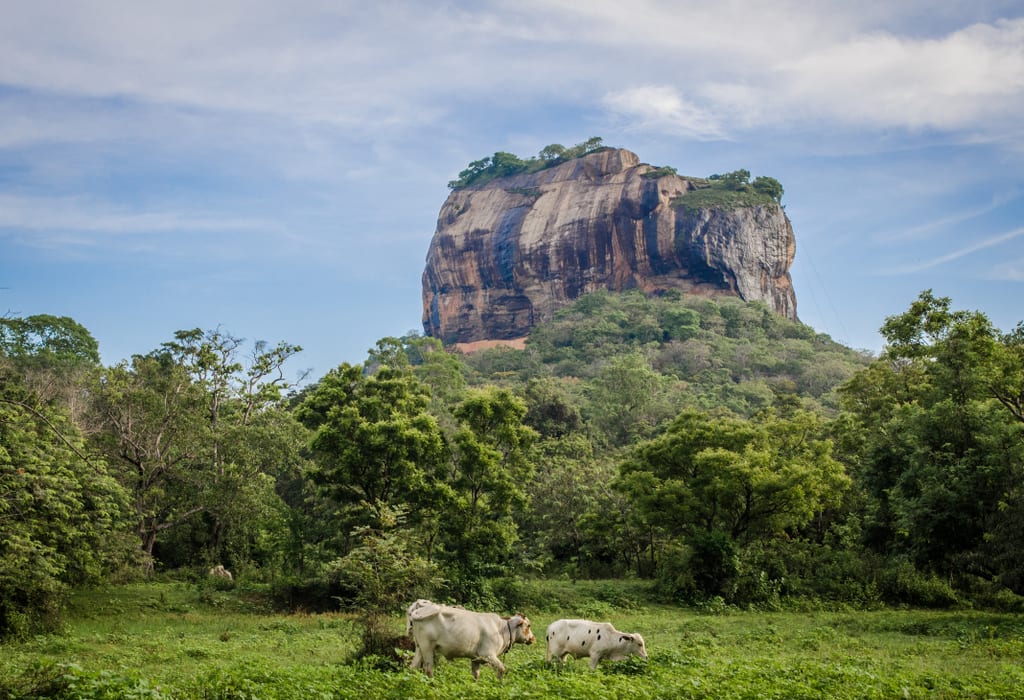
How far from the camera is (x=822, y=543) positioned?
28562mm

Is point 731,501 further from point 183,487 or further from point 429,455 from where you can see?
point 183,487

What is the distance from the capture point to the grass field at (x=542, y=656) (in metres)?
9.03

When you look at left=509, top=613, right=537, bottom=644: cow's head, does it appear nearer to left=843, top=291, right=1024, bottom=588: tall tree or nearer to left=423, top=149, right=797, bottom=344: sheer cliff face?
left=843, top=291, right=1024, bottom=588: tall tree

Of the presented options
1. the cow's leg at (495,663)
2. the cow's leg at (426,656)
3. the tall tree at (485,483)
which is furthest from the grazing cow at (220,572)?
the cow's leg at (495,663)

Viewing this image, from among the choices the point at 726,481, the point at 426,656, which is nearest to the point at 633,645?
the point at 426,656

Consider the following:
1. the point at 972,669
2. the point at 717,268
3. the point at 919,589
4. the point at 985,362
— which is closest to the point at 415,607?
the point at 972,669

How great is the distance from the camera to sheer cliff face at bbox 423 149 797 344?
9981 centimetres

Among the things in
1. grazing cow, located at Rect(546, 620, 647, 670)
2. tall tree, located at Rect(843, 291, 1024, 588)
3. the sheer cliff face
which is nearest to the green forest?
tall tree, located at Rect(843, 291, 1024, 588)

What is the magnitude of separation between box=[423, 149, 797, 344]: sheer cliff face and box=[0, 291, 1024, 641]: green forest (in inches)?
2555

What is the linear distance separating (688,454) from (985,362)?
1018 cm

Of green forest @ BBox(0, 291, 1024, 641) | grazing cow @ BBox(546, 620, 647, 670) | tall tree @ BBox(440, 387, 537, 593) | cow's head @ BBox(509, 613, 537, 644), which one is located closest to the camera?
cow's head @ BBox(509, 613, 537, 644)

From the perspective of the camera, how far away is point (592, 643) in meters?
12.4

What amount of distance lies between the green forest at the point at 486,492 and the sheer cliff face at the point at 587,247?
64.9 metres

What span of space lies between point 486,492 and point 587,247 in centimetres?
8246
